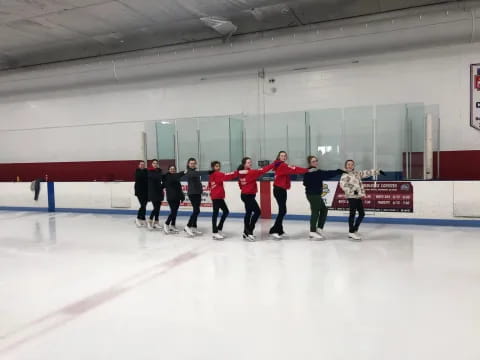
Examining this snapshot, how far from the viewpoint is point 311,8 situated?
8.59 meters

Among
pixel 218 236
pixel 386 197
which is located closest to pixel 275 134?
pixel 386 197

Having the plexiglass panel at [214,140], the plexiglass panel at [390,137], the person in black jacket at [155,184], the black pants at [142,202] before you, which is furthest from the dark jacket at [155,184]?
the plexiglass panel at [390,137]

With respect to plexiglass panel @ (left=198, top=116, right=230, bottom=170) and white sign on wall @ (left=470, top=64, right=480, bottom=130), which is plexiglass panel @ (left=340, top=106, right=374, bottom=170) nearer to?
white sign on wall @ (left=470, top=64, right=480, bottom=130)

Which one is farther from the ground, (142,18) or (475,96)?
(142,18)

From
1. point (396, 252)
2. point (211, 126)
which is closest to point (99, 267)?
point (396, 252)

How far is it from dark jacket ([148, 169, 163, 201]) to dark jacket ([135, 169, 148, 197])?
38cm

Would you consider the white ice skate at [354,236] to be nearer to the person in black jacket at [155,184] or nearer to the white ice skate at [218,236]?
the white ice skate at [218,236]

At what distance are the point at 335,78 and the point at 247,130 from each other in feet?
8.01

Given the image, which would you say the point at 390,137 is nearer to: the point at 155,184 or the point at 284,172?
the point at 284,172

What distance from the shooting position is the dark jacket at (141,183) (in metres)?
8.16

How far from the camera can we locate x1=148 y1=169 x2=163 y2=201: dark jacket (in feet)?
25.5

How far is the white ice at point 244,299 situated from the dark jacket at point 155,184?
1.24 metres

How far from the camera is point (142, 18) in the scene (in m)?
8.91

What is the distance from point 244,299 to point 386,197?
5244mm
